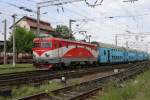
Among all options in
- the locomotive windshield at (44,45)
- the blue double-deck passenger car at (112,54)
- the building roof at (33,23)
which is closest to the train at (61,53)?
the locomotive windshield at (44,45)

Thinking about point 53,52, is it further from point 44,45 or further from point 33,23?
point 33,23

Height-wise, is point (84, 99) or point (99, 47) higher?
point (99, 47)

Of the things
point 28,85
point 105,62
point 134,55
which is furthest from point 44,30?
point 28,85

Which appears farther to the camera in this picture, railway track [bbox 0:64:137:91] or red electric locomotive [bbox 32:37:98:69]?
red electric locomotive [bbox 32:37:98:69]

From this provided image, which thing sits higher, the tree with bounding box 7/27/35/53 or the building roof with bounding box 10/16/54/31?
the building roof with bounding box 10/16/54/31

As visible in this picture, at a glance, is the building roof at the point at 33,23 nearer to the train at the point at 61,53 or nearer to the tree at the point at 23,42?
the tree at the point at 23,42

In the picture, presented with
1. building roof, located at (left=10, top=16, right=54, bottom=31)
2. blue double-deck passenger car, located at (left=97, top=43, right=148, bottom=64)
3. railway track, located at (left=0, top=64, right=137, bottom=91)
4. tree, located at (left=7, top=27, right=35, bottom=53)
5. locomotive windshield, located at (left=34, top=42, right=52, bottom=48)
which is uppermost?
building roof, located at (left=10, top=16, right=54, bottom=31)

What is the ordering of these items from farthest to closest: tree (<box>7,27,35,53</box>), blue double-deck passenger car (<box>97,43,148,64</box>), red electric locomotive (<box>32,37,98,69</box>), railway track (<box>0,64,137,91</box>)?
tree (<box>7,27,35,53</box>) → blue double-deck passenger car (<box>97,43,148,64</box>) → red electric locomotive (<box>32,37,98,69</box>) → railway track (<box>0,64,137,91</box>)

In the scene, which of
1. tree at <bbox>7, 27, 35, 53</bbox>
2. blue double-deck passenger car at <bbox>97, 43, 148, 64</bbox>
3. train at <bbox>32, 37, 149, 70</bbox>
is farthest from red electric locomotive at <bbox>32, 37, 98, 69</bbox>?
tree at <bbox>7, 27, 35, 53</bbox>

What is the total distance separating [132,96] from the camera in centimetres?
1373

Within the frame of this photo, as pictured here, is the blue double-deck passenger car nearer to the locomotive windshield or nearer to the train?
the train

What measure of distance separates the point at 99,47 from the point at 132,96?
89.6ft

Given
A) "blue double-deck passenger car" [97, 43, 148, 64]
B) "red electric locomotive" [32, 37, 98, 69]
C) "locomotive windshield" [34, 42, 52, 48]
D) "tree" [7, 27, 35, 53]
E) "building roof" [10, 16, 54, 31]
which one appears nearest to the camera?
"red electric locomotive" [32, 37, 98, 69]

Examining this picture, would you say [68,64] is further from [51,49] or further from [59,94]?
[59,94]
